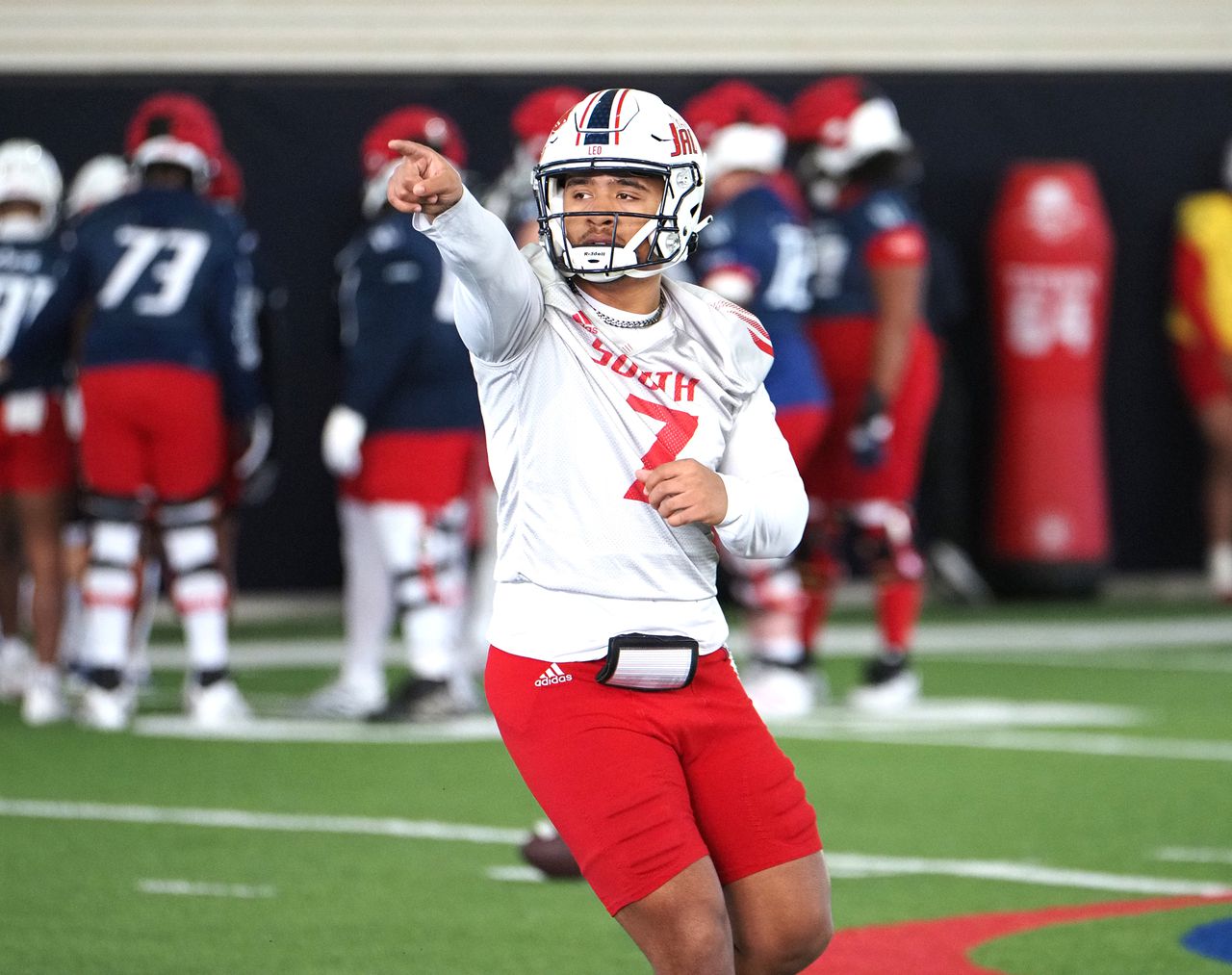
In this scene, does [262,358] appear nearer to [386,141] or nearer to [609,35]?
[386,141]

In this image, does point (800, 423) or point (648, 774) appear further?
point (800, 423)

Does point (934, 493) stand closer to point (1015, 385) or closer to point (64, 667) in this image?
point (1015, 385)

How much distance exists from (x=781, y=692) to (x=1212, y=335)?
19.5 feet

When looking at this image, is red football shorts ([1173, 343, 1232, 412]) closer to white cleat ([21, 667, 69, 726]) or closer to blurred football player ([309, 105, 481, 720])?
blurred football player ([309, 105, 481, 720])

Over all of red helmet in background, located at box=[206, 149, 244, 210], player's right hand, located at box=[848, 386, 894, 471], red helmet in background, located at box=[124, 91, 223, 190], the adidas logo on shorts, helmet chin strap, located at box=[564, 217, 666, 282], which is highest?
red helmet in background, located at box=[124, 91, 223, 190]

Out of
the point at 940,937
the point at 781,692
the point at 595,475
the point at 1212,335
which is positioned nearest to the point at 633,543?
the point at 595,475

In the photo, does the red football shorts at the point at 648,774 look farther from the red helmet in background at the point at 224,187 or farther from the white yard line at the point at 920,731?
the red helmet in background at the point at 224,187

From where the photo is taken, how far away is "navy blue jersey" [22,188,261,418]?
27.7ft

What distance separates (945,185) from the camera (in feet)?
47.3

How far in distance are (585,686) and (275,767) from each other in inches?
168

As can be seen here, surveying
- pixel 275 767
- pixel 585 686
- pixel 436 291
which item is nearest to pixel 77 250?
pixel 436 291

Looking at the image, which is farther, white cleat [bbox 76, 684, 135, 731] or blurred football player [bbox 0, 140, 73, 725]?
blurred football player [bbox 0, 140, 73, 725]

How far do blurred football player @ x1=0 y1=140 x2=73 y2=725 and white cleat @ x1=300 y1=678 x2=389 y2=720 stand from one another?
1.03 meters

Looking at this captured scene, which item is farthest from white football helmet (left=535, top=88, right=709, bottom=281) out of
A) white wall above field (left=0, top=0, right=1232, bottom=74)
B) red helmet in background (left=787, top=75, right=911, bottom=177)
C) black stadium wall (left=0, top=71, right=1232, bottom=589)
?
white wall above field (left=0, top=0, right=1232, bottom=74)
